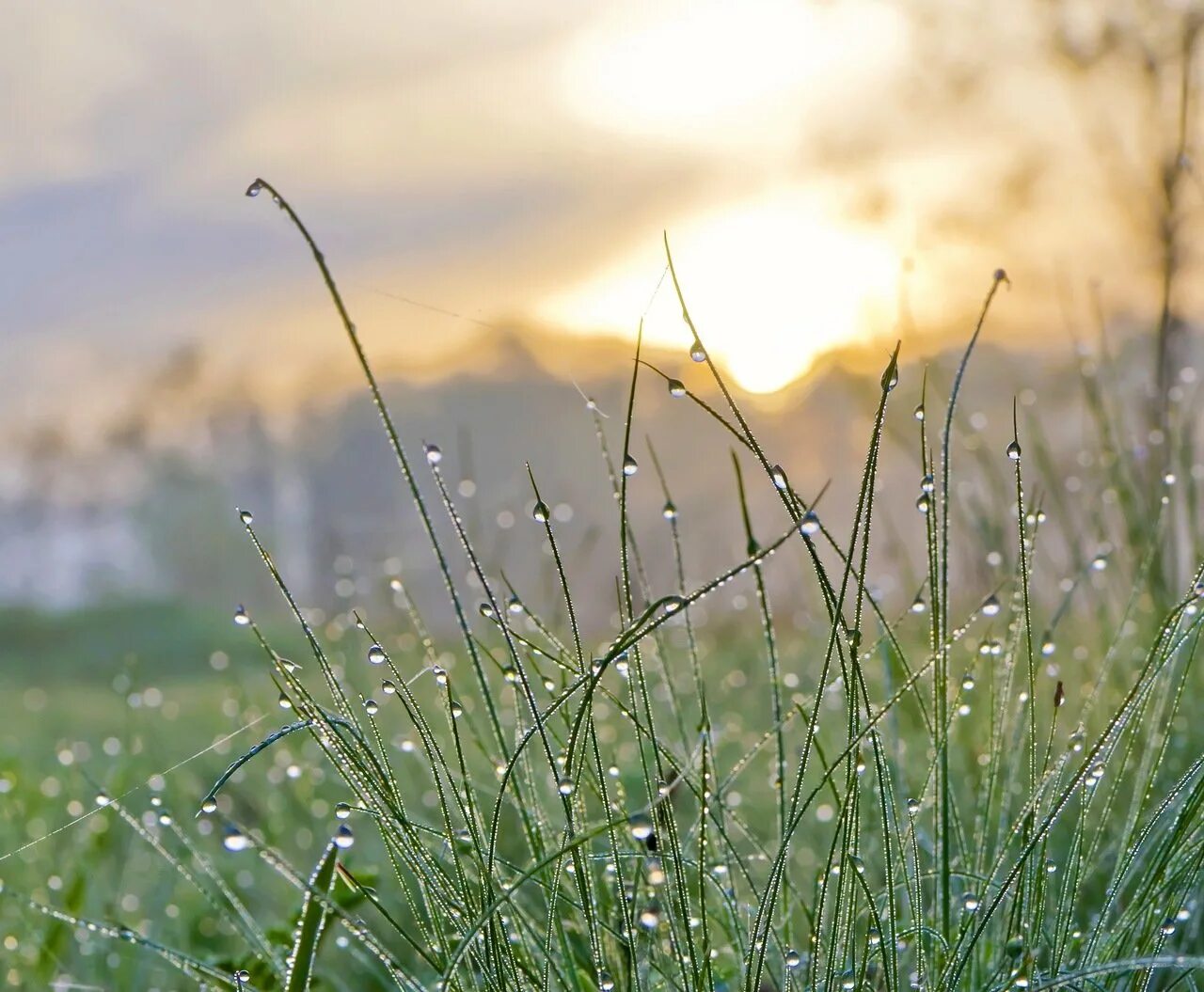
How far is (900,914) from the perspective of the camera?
142 centimetres

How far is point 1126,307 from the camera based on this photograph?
4.86 meters

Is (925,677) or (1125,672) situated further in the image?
(1125,672)

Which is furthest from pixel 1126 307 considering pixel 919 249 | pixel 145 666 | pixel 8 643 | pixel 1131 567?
pixel 8 643

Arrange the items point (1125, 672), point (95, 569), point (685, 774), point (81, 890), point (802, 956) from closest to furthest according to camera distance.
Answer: point (685, 774)
point (802, 956)
point (81, 890)
point (1125, 672)
point (95, 569)

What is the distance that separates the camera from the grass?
0.85 m

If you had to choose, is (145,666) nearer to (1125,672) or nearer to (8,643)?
(8,643)

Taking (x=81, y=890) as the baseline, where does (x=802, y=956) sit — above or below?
below

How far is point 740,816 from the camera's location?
1436 mm

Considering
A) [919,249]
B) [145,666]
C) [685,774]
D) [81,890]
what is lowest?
[145,666]

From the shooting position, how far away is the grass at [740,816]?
0.85m

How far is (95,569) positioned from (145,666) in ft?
13.4

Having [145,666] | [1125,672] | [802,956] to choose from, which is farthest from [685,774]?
[145,666]

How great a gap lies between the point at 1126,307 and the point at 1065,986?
4.38m

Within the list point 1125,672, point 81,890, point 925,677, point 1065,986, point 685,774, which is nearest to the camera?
point 685,774
